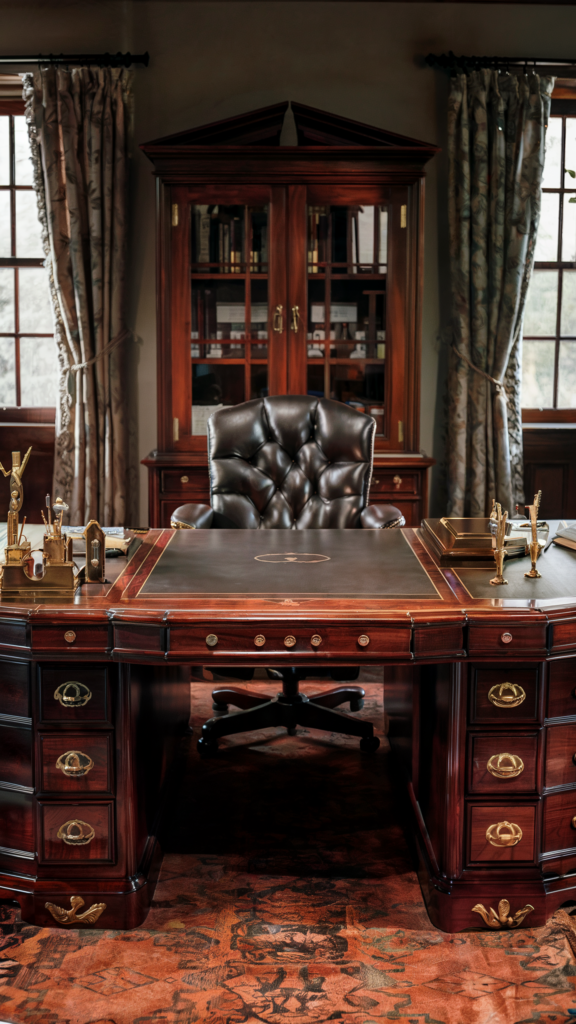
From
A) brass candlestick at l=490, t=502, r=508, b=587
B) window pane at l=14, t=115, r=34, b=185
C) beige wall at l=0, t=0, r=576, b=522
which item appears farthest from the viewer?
window pane at l=14, t=115, r=34, b=185

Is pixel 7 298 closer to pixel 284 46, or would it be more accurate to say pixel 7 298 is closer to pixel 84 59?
pixel 84 59

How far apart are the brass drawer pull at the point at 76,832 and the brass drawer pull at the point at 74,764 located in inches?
4.6

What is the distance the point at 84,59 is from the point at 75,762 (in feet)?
12.1

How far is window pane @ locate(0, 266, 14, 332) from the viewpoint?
4.99m

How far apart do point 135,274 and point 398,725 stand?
2906mm

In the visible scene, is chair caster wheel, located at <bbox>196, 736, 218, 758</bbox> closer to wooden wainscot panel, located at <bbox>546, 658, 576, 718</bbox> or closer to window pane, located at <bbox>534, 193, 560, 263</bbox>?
wooden wainscot panel, located at <bbox>546, 658, 576, 718</bbox>

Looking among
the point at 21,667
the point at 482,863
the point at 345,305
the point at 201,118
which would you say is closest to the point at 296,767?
the point at 482,863

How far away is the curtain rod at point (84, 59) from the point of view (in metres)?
4.46

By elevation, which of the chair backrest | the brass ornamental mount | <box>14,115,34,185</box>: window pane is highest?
<box>14,115,34,185</box>: window pane

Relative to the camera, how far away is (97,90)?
4.43 m

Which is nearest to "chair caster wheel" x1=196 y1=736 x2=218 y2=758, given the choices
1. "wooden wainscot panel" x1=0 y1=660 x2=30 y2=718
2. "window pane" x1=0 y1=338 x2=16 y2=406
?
"wooden wainscot panel" x1=0 y1=660 x2=30 y2=718

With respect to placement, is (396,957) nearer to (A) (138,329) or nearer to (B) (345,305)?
(B) (345,305)

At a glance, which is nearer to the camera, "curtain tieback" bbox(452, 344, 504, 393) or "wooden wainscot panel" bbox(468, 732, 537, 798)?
"wooden wainscot panel" bbox(468, 732, 537, 798)

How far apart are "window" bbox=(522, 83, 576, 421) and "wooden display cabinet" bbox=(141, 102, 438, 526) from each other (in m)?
1.12
